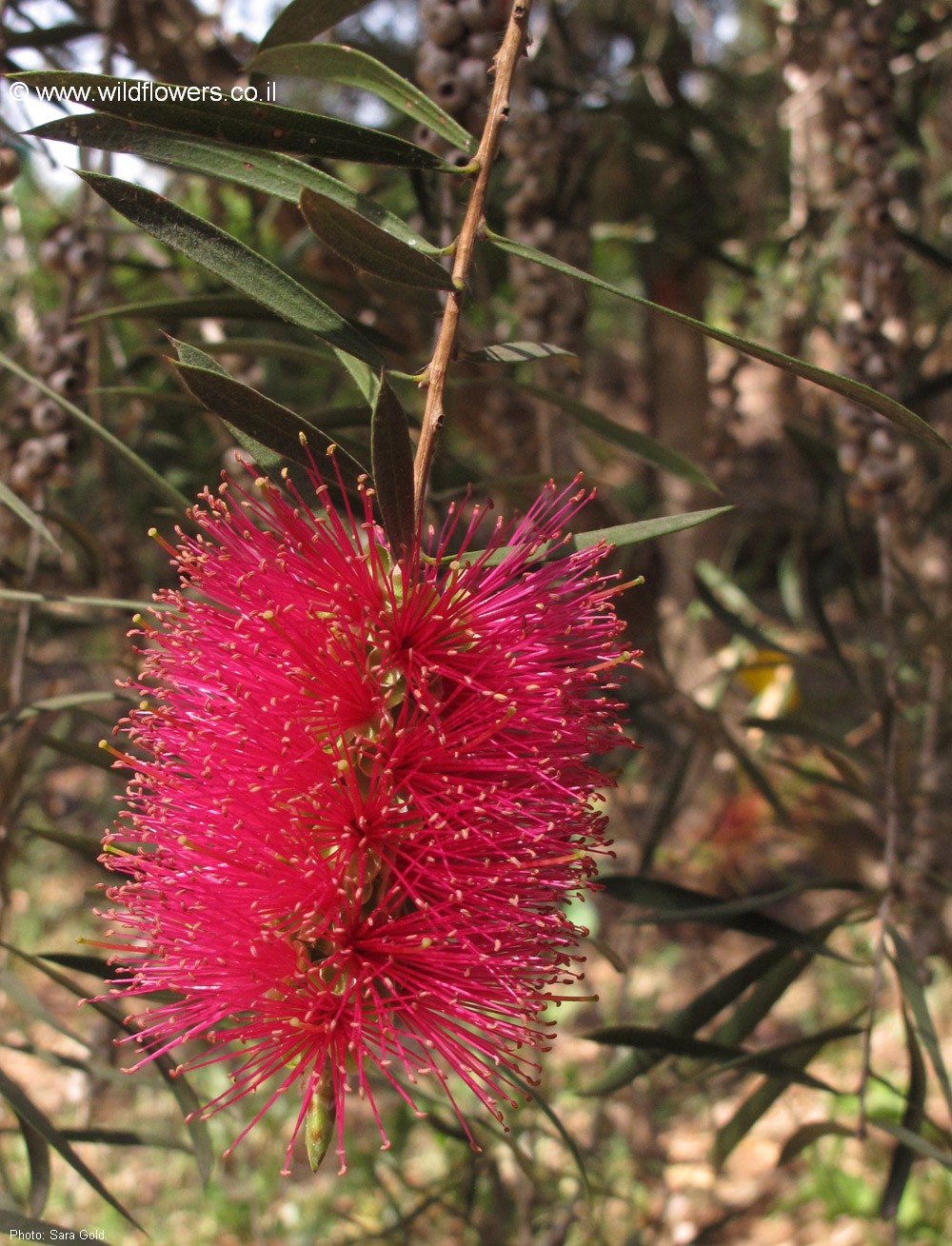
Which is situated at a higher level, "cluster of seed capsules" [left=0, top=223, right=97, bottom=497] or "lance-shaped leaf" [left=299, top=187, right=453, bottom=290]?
"cluster of seed capsules" [left=0, top=223, right=97, bottom=497]

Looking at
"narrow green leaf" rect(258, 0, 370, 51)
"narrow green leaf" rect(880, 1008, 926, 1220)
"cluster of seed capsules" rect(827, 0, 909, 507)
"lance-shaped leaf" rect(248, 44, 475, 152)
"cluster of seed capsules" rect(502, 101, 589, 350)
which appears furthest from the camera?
"cluster of seed capsules" rect(502, 101, 589, 350)

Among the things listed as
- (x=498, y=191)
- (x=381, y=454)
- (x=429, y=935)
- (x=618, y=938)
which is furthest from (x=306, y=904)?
(x=618, y=938)

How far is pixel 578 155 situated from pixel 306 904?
111 cm

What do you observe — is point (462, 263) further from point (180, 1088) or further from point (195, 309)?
point (180, 1088)

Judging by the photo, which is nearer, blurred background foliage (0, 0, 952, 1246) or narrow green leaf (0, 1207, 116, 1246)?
narrow green leaf (0, 1207, 116, 1246)

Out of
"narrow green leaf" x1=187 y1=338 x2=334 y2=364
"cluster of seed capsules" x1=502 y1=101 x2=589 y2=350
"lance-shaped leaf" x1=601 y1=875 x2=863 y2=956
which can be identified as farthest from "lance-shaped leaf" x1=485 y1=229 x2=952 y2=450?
"cluster of seed capsules" x1=502 y1=101 x2=589 y2=350

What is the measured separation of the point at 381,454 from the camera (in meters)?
0.59

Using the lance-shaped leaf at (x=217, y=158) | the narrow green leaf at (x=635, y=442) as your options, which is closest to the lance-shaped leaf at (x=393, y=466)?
the lance-shaped leaf at (x=217, y=158)

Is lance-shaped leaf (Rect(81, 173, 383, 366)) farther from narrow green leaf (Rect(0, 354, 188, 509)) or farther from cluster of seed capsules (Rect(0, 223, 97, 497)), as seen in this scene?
cluster of seed capsules (Rect(0, 223, 97, 497))

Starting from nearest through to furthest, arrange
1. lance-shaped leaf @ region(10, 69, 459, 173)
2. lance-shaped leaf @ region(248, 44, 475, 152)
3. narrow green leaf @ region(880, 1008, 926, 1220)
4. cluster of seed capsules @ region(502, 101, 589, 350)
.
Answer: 1. lance-shaped leaf @ region(10, 69, 459, 173)
2. lance-shaped leaf @ region(248, 44, 475, 152)
3. narrow green leaf @ region(880, 1008, 926, 1220)
4. cluster of seed capsules @ region(502, 101, 589, 350)

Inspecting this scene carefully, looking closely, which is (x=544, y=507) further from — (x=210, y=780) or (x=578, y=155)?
(x=578, y=155)

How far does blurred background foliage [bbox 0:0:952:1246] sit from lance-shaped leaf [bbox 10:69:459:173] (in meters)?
0.02

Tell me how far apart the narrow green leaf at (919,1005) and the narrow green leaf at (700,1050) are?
0.09 metres

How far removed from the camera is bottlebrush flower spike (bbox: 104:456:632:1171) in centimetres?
64
